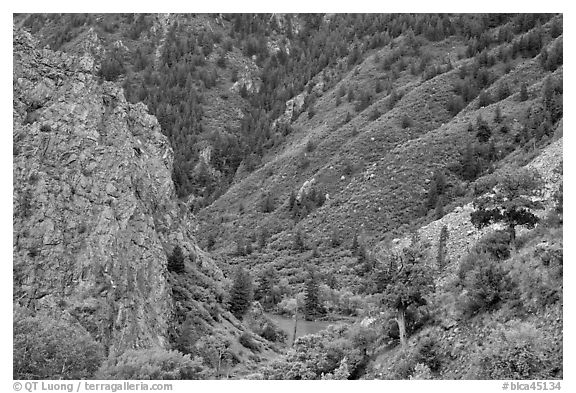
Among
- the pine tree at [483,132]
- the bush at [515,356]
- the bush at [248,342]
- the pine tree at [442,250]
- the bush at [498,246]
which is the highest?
the pine tree at [483,132]

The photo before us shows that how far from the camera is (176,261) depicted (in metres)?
45.1

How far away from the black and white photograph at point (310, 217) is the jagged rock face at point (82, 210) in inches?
5.3

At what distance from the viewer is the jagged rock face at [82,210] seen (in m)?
33.1

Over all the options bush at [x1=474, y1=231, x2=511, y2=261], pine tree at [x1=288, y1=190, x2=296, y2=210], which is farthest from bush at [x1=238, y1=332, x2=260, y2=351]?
pine tree at [x1=288, y1=190, x2=296, y2=210]

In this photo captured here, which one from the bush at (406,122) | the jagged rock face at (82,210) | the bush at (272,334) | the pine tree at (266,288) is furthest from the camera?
the bush at (406,122)

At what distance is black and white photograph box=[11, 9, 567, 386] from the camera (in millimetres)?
25016

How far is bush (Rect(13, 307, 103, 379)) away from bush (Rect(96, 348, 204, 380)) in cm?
81

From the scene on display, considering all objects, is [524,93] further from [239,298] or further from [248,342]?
[248,342]

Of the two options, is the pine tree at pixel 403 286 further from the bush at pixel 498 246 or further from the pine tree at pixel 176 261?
the pine tree at pixel 176 261

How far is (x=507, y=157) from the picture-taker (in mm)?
67625

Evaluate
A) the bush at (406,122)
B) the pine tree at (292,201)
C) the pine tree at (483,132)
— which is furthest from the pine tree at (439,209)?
the pine tree at (292,201)

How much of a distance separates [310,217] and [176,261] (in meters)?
32.8
